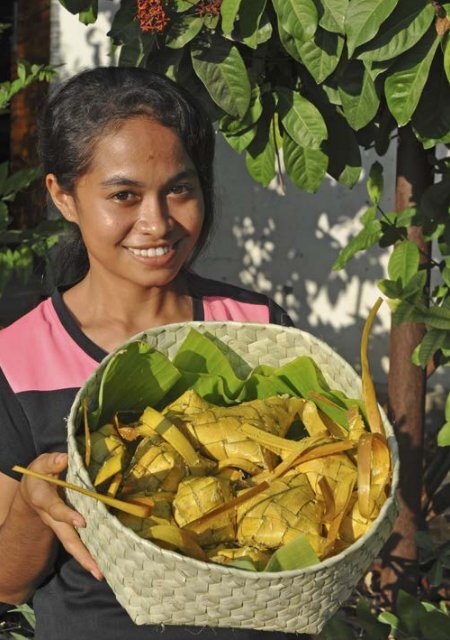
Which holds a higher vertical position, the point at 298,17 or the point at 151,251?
the point at 298,17

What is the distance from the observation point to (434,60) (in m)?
2.51

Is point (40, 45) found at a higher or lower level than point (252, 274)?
higher

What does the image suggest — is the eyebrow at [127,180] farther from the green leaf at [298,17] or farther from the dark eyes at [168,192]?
the green leaf at [298,17]

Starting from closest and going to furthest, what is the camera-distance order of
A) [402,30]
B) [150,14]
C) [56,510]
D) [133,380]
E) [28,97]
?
1. [56,510]
2. [133,380]
3. [402,30]
4. [150,14]
5. [28,97]

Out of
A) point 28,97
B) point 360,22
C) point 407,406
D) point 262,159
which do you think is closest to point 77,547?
point 360,22

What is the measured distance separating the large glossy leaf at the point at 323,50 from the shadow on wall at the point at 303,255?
2.97m

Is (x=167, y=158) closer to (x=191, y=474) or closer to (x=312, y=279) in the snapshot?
(x=191, y=474)

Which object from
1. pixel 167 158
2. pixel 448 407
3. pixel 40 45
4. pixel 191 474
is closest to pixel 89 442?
pixel 191 474

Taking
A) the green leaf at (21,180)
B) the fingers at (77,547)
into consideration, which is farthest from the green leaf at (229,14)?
the green leaf at (21,180)

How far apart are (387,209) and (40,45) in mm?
1868

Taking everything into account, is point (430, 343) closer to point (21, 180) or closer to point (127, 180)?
point (127, 180)

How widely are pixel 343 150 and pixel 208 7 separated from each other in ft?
1.73

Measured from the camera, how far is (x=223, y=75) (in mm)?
2545

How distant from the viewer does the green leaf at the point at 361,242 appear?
2.94 m
